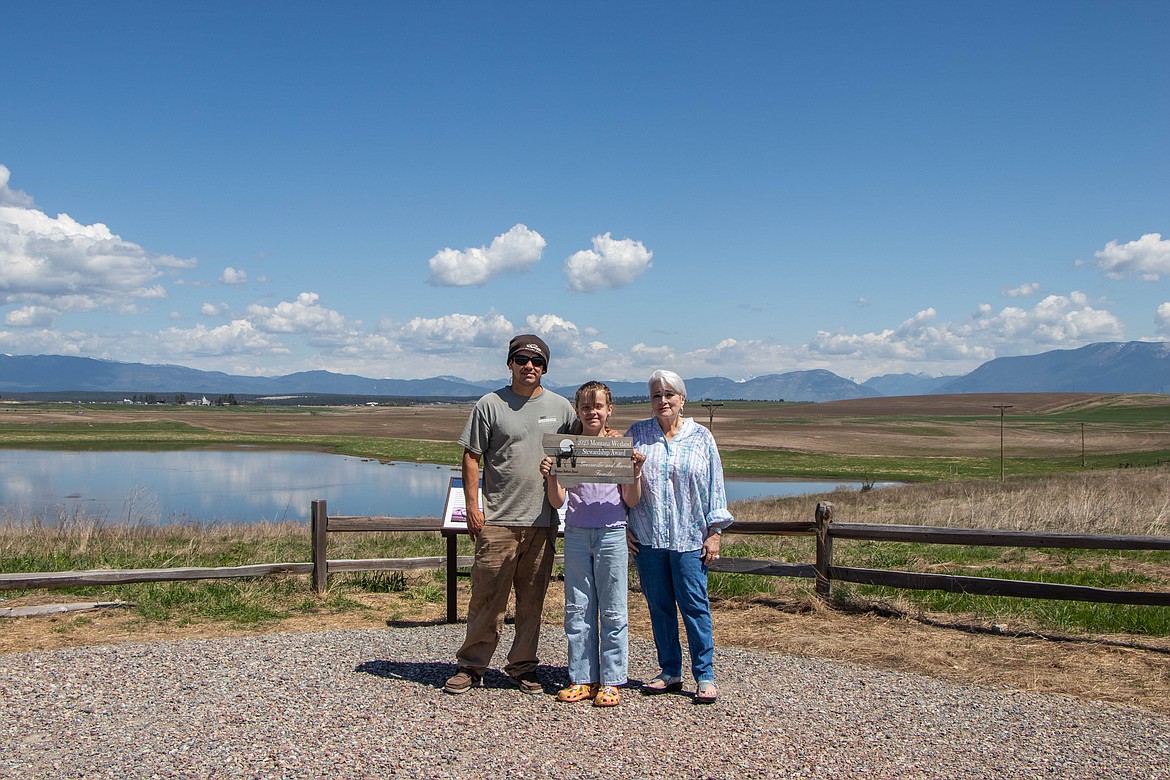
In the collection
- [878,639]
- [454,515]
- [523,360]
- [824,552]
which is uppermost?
[523,360]

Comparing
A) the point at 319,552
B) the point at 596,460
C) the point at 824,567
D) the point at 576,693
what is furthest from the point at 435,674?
the point at 824,567

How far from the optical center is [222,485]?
4238cm

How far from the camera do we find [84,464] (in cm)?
5128

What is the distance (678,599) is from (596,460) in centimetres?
115

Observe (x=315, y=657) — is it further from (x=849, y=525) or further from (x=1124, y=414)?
(x=1124, y=414)

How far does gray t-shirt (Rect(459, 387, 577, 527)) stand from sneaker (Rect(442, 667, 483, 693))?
3.60 ft

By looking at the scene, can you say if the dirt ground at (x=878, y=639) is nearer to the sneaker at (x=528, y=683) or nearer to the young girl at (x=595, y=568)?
the sneaker at (x=528, y=683)

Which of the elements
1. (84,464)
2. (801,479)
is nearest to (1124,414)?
(801,479)

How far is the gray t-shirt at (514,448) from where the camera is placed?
19.3 ft

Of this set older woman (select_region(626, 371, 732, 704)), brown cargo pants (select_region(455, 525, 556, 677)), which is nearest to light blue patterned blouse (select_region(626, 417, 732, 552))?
older woman (select_region(626, 371, 732, 704))

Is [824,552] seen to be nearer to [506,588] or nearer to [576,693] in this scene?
[576,693]

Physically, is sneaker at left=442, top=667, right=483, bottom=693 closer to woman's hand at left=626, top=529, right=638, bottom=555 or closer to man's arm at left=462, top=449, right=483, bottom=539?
man's arm at left=462, top=449, right=483, bottom=539

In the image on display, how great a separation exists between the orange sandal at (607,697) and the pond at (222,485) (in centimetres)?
2175

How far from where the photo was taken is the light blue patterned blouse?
225 inches
